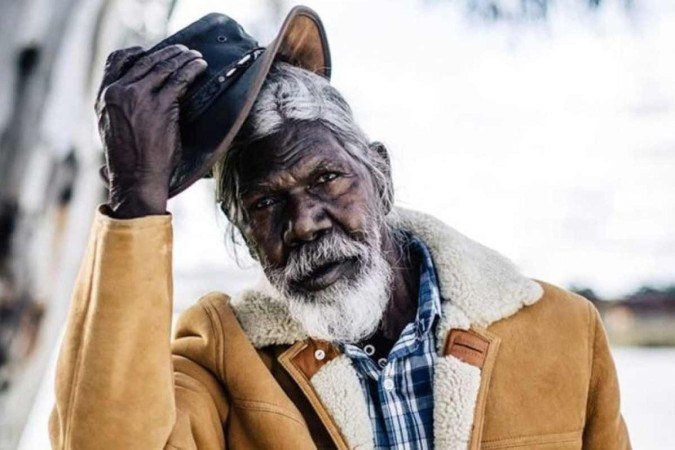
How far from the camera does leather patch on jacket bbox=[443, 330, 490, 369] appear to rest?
2297 millimetres

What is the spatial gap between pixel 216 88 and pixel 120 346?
59 centimetres

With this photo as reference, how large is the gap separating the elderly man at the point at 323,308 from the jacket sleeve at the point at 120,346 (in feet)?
0.15

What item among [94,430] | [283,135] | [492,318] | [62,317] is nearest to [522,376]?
[492,318]

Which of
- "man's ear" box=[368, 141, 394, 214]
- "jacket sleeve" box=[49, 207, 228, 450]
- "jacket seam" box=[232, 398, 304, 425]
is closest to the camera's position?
"jacket sleeve" box=[49, 207, 228, 450]

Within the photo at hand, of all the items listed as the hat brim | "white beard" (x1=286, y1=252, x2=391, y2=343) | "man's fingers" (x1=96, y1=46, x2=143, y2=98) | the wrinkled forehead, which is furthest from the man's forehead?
"man's fingers" (x1=96, y1=46, x2=143, y2=98)

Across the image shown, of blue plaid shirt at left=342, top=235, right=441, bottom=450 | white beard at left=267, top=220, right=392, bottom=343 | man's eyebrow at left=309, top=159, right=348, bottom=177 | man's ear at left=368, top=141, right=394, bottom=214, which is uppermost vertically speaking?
man's eyebrow at left=309, top=159, right=348, bottom=177

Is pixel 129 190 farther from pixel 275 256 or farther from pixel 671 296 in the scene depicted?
pixel 671 296

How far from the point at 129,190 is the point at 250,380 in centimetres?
55

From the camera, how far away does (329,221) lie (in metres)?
2.28

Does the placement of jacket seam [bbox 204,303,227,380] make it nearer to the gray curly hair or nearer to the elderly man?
the elderly man

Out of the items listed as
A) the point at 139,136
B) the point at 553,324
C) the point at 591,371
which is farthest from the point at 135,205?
the point at 591,371

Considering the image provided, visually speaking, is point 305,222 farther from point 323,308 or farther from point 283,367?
point 283,367

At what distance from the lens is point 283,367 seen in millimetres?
2320

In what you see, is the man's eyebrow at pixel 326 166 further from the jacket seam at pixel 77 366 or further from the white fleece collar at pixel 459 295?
the jacket seam at pixel 77 366
